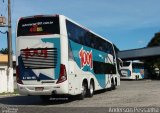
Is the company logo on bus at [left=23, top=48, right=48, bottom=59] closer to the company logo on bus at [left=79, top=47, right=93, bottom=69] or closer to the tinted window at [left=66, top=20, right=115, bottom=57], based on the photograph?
the tinted window at [left=66, top=20, right=115, bottom=57]

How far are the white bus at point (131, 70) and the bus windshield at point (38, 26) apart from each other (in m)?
39.7

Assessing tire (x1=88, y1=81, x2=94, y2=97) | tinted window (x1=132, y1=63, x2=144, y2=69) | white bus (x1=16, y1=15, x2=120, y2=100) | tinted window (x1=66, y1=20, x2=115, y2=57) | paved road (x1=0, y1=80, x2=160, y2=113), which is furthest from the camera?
Result: tinted window (x1=132, y1=63, x2=144, y2=69)

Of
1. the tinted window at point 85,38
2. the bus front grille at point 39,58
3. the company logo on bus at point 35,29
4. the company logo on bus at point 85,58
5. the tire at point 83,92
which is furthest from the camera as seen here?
the company logo on bus at point 85,58

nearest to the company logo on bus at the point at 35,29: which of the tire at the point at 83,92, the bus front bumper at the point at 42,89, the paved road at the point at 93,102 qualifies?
the bus front bumper at the point at 42,89

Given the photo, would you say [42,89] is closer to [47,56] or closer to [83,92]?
[47,56]

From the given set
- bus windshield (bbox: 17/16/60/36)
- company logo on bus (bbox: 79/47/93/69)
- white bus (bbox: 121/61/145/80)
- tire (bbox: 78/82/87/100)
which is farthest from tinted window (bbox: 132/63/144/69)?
bus windshield (bbox: 17/16/60/36)

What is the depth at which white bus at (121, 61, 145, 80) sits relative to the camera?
57778mm

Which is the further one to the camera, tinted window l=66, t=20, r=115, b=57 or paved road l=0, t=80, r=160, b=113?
tinted window l=66, t=20, r=115, b=57

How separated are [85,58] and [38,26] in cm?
400

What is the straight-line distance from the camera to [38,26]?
18500mm

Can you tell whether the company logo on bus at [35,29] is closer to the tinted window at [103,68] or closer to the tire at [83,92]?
the tire at [83,92]

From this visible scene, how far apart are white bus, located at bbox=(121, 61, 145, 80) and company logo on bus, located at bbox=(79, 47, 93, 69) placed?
35.2 meters

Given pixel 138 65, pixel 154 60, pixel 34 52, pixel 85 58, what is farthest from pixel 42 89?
pixel 154 60

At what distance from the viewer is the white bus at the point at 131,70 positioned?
57.8 metres
